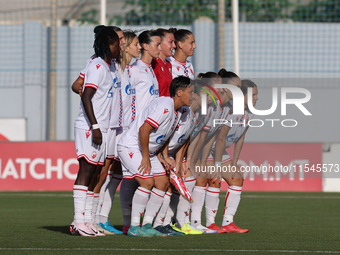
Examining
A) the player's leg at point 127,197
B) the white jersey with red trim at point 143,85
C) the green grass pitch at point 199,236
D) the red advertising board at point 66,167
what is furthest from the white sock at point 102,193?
the red advertising board at point 66,167

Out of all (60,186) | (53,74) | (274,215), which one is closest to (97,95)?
(274,215)

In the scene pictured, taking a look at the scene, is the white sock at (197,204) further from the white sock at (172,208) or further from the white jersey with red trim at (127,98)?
the white jersey with red trim at (127,98)

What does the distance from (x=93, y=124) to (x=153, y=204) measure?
3.23 feet

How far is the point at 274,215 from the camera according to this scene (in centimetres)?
834

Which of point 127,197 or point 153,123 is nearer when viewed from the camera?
point 153,123

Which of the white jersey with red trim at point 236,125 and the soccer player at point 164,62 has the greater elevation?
the soccer player at point 164,62

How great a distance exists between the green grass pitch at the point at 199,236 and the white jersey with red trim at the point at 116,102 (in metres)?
1.16

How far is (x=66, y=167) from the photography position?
479 inches

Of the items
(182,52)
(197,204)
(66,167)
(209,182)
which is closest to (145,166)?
(197,204)

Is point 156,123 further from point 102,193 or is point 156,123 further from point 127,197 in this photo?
point 102,193

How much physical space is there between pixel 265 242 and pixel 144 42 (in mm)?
2430

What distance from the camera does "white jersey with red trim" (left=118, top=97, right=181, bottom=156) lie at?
5637 millimetres

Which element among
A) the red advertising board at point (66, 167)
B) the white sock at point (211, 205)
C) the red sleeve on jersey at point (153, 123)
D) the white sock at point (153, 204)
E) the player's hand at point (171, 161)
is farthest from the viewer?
the red advertising board at point (66, 167)

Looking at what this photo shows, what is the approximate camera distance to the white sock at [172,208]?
21.1 feet
